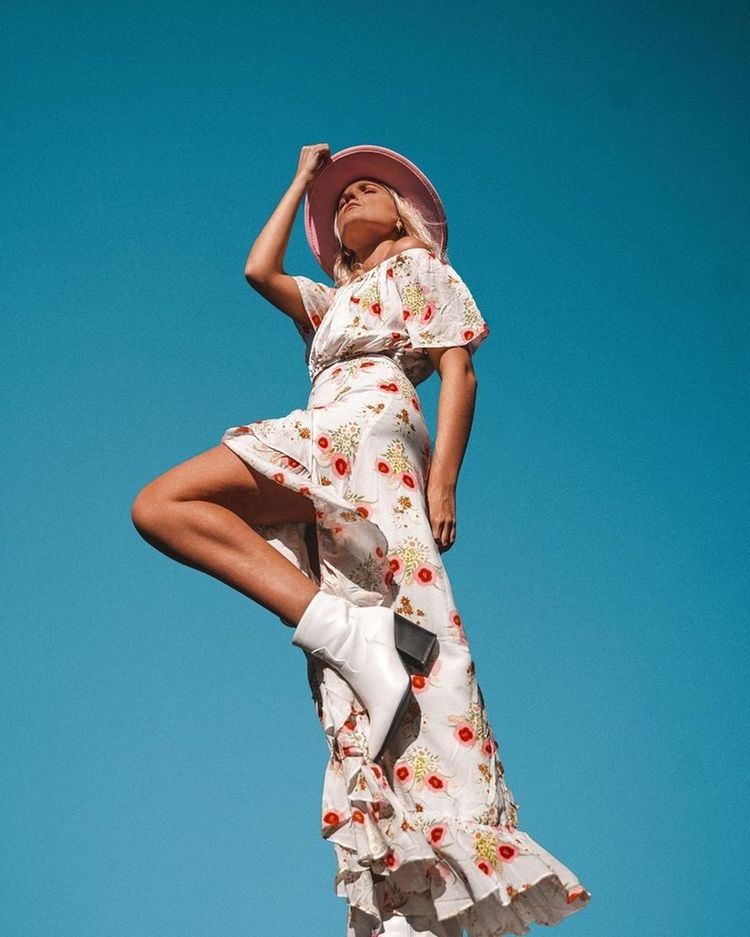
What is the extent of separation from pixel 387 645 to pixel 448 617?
0.31 metres

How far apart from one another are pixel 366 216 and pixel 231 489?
135 centimetres

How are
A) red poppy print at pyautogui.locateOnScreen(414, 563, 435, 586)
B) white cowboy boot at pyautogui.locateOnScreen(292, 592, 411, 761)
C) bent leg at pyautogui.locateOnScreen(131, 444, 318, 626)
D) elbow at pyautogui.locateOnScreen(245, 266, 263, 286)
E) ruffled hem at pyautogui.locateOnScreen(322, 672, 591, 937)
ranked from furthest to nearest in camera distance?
elbow at pyautogui.locateOnScreen(245, 266, 263, 286)
red poppy print at pyautogui.locateOnScreen(414, 563, 435, 586)
bent leg at pyautogui.locateOnScreen(131, 444, 318, 626)
white cowboy boot at pyautogui.locateOnScreen(292, 592, 411, 761)
ruffled hem at pyautogui.locateOnScreen(322, 672, 591, 937)

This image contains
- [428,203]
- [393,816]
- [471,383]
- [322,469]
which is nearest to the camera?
[393,816]

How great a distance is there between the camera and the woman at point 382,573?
306 centimetres

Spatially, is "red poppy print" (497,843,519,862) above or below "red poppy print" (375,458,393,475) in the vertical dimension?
below

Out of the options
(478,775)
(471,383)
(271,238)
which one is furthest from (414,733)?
(271,238)

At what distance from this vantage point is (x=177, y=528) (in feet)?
10.7

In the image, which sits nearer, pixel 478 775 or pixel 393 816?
pixel 393 816

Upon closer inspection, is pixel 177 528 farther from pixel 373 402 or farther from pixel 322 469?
pixel 373 402

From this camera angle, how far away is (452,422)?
144 inches

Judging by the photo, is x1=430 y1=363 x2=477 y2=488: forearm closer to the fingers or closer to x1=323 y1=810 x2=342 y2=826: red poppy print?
the fingers

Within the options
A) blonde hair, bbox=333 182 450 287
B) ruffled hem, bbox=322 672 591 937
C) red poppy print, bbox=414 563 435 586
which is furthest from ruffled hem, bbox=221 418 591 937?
blonde hair, bbox=333 182 450 287

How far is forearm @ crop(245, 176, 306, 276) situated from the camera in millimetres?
3971

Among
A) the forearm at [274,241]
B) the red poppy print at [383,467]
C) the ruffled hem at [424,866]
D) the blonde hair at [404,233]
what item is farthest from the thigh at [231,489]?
the blonde hair at [404,233]
